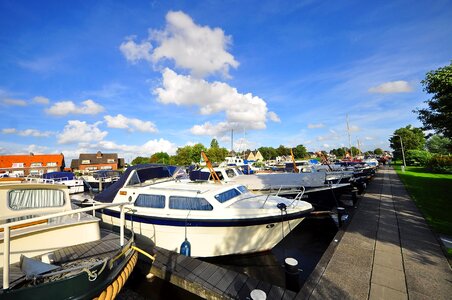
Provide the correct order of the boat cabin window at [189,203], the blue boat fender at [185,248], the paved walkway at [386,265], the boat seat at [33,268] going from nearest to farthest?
the boat seat at [33,268], the paved walkway at [386,265], the blue boat fender at [185,248], the boat cabin window at [189,203]

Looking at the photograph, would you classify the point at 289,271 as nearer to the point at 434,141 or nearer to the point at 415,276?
the point at 415,276

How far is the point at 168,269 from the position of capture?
218 inches

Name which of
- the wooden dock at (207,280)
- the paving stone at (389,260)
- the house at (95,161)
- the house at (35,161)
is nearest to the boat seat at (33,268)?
the wooden dock at (207,280)

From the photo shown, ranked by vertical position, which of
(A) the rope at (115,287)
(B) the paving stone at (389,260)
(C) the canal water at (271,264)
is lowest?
(C) the canal water at (271,264)

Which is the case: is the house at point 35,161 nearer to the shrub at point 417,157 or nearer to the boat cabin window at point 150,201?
the boat cabin window at point 150,201

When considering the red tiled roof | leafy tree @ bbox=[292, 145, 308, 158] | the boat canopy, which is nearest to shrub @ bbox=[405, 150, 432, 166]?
the boat canopy

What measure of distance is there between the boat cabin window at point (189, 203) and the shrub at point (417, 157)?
42380mm

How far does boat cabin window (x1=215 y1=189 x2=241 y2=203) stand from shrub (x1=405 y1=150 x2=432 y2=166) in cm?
4078

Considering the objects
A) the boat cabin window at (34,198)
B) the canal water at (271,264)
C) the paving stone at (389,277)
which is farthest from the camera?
the canal water at (271,264)

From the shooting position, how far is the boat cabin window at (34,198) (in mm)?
5020

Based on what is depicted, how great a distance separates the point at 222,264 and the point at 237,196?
7.84 feet

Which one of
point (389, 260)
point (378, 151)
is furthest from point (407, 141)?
point (378, 151)

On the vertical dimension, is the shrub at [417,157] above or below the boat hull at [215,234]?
above

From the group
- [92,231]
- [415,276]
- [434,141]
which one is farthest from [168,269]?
[434,141]
